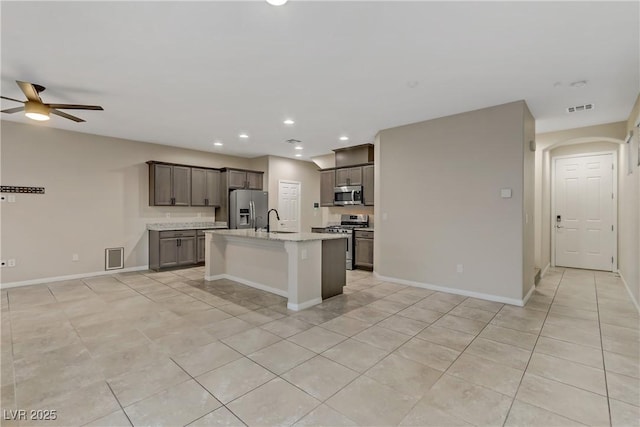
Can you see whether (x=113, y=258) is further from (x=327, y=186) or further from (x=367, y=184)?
(x=367, y=184)

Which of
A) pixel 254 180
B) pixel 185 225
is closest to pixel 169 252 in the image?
pixel 185 225

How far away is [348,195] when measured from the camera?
21.8 ft

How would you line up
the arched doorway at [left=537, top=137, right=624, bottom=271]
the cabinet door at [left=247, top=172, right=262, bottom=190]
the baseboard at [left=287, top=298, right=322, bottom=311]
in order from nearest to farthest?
the baseboard at [left=287, top=298, right=322, bottom=311] < the arched doorway at [left=537, top=137, right=624, bottom=271] < the cabinet door at [left=247, top=172, right=262, bottom=190]

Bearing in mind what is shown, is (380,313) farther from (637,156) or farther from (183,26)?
(637,156)

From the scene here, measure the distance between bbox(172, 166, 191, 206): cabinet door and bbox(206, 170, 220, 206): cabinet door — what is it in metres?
0.45

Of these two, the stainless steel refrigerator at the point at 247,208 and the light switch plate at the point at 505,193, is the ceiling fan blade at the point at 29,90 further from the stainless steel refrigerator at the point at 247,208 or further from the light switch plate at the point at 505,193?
the light switch plate at the point at 505,193

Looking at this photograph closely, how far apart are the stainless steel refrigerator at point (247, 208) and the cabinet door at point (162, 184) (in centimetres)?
136

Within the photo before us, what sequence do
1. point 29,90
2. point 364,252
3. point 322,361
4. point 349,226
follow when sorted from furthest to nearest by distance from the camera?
point 349,226, point 364,252, point 29,90, point 322,361

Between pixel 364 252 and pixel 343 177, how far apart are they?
1.76 meters

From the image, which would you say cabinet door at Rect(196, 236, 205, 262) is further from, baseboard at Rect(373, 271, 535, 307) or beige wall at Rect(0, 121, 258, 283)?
baseboard at Rect(373, 271, 535, 307)

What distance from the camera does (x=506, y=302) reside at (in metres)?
3.98

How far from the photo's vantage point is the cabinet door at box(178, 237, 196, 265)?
6254 mm

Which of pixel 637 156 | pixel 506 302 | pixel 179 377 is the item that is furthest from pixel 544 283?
pixel 179 377

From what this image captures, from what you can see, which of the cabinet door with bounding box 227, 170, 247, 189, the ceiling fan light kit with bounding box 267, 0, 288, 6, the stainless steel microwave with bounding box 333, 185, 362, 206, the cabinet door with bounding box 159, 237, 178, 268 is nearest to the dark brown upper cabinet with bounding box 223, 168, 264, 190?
the cabinet door with bounding box 227, 170, 247, 189
